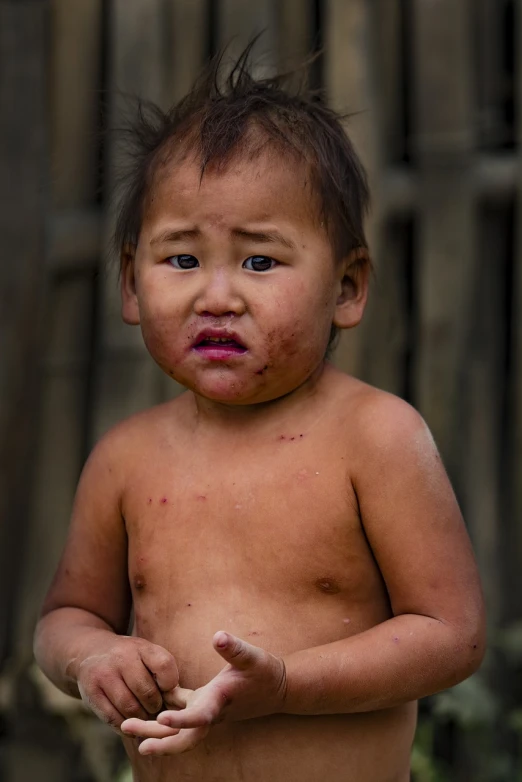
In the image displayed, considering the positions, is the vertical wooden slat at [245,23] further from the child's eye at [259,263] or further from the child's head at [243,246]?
the child's eye at [259,263]

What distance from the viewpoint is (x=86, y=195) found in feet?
12.5

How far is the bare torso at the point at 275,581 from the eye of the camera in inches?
82.8

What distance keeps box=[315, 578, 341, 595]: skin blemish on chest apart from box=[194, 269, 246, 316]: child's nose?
46 cm

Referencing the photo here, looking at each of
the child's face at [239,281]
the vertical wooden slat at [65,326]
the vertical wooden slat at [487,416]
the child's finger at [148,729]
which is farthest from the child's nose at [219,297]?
the vertical wooden slat at [487,416]

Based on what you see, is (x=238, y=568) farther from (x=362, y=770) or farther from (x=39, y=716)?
(x=39, y=716)

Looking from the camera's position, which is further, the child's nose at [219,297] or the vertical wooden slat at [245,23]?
the vertical wooden slat at [245,23]

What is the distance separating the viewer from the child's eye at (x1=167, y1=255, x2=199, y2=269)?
7.10 ft

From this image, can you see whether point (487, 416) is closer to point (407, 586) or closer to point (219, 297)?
point (407, 586)

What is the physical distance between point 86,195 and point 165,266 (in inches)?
67.3

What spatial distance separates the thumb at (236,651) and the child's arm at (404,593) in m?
0.13

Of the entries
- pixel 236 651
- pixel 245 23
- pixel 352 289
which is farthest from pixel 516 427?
pixel 236 651

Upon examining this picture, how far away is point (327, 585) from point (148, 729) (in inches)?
16.4

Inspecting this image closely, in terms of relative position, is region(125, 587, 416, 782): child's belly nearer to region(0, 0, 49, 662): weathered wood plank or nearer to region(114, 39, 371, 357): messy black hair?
region(114, 39, 371, 357): messy black hair

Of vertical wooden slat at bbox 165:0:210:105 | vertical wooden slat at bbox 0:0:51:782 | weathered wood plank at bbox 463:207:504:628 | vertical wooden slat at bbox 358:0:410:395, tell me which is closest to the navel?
vertical wooden slat at bbox 0:0:51:782
